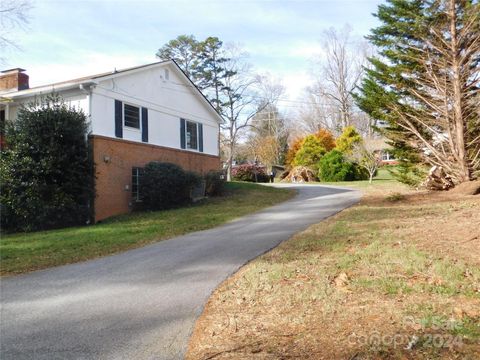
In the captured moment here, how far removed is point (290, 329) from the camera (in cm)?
424

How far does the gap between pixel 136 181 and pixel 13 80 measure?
26.6 feet

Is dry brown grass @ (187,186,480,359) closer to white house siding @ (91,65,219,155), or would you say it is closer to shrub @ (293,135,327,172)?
white house siding @ (91,65,219,155)

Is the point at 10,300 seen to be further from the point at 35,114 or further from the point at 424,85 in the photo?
the point at 424,85

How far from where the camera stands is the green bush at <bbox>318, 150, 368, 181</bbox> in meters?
29.4

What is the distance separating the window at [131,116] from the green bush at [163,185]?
192 cm

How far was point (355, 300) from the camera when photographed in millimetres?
4777

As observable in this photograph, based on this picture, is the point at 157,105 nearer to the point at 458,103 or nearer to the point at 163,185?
the point at 163,185

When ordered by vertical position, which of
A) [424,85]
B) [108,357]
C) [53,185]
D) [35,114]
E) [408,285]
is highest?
[424,85]

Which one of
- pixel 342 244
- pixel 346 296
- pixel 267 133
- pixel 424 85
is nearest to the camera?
pixel 346 296

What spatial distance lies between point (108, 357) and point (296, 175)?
93.1 feet

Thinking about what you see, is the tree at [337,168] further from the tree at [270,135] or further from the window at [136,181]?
the window at [136,181]

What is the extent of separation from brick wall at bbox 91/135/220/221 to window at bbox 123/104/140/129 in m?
0.83

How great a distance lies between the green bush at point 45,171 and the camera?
13.7 meters

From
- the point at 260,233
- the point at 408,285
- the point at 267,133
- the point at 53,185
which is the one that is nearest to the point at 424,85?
the point at 260,233
